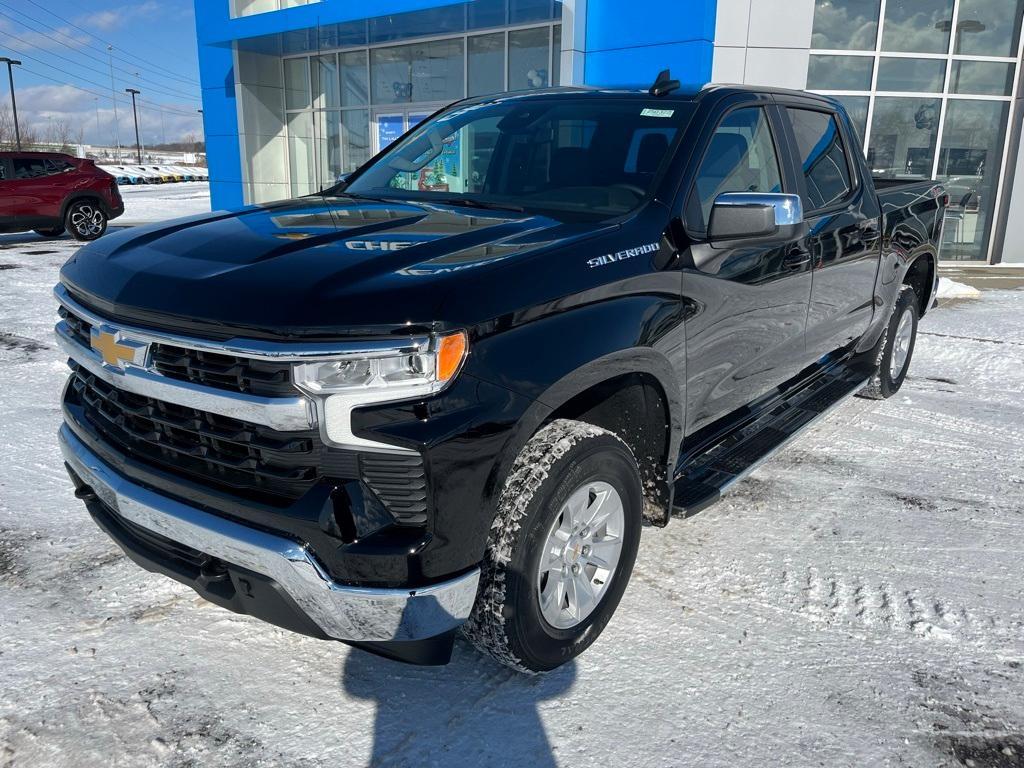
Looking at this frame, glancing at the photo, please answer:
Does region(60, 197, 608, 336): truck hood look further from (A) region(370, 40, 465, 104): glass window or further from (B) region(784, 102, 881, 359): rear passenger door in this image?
(A) region(370, 40, 465, 104): glass window

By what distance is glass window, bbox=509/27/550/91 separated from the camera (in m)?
13.1

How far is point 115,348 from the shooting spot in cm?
236

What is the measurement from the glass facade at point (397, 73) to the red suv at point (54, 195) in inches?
154

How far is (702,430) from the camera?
3449mm

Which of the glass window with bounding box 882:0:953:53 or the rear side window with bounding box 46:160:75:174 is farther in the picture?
the rear side window with bounding box 46:160:75:174

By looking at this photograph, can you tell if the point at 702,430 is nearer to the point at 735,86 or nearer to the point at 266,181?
the point at 735,86

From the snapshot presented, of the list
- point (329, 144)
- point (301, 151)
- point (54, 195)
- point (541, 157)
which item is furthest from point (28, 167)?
point (541, 157)

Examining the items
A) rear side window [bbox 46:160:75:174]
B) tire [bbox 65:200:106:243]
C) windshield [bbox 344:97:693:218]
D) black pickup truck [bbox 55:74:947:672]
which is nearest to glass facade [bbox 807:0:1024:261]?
black pickup truck [bbox 55:74:947:672]

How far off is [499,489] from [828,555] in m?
1.95

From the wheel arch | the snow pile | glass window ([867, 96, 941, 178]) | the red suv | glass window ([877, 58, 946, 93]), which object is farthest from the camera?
the red suv

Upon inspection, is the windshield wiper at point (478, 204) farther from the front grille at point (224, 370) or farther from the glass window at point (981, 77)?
the glass window at point (981, 77)

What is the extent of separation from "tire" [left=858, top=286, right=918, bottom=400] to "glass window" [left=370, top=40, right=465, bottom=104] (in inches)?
405

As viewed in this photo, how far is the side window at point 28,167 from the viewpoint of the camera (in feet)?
47.5

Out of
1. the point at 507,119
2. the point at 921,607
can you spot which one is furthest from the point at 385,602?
the point at 507,119
